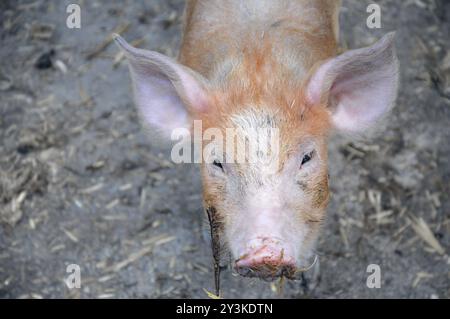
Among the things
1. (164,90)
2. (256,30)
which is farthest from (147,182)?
(256,30)

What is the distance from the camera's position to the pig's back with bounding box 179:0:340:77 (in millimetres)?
3881

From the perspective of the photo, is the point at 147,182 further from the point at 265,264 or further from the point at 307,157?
the point at 265,264

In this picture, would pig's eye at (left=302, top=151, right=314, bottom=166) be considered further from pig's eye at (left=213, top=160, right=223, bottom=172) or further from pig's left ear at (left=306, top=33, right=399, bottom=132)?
pig's eye at (left=213, top=160, right=223, bottom=172)

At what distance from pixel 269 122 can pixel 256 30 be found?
85 cm

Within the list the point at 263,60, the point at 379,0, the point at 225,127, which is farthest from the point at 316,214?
the point at 379,0

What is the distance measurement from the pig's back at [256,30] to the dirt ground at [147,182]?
0.74m

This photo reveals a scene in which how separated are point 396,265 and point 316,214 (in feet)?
4.58

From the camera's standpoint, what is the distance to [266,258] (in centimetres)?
299

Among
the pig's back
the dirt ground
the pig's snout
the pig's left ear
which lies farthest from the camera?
the dirt ground

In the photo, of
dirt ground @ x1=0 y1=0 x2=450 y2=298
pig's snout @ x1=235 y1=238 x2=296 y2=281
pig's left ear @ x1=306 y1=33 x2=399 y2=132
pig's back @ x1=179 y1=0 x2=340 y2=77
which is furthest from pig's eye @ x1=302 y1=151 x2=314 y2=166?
dirt ground @ x1=0 y1=0 x2=450 y2=298

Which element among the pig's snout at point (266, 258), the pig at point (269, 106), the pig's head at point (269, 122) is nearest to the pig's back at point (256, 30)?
the pig at point (269, 106)

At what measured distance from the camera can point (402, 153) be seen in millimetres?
4973

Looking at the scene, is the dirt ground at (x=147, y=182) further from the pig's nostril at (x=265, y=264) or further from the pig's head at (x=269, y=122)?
the pig's nostril at (x=265, y=264)
